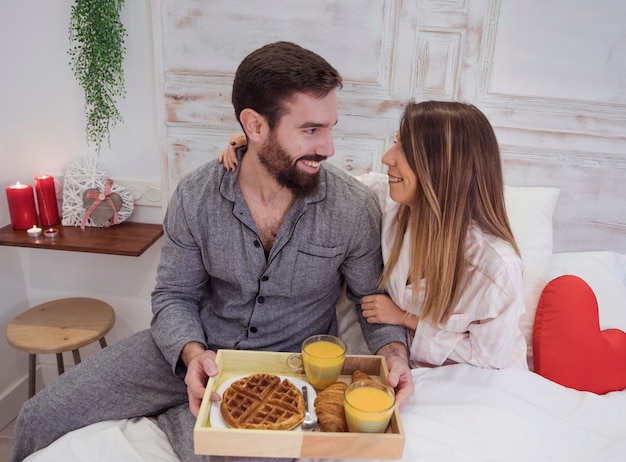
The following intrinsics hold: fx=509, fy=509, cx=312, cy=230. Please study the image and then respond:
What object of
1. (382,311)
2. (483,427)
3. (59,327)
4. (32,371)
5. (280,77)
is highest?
(280,77)

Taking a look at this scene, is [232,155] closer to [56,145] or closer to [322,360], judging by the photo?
[322,360]

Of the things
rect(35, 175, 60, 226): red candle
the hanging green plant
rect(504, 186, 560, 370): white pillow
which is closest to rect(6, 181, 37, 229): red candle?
rect(35, 175, 60, 226): red candle

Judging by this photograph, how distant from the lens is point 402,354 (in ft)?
4.74

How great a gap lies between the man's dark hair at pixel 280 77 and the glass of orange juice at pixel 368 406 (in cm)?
74

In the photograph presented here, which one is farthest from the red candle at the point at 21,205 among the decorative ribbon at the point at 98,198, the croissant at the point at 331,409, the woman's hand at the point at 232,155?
the croissant at the point at 331,409

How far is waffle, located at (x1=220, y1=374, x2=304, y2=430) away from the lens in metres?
1.10

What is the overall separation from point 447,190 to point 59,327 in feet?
5.08

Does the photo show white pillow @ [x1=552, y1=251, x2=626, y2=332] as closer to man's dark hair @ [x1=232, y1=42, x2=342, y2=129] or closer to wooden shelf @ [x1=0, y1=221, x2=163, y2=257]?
man's dark hair @ [x1=232, y1=42, x2=342, y2=129]

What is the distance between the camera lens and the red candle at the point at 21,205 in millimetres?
2016

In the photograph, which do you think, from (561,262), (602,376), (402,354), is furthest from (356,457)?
(561,262)

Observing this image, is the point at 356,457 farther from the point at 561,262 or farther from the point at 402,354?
the point at 561,262

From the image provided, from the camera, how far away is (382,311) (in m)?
1.52

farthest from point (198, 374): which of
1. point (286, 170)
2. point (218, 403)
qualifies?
point (286, 170)

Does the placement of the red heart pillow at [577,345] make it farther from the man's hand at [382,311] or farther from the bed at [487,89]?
the man's hand at [382,311]
